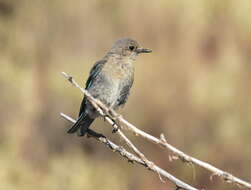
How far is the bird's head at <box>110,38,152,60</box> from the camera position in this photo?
6160 mm

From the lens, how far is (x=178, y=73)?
1088 centimetres

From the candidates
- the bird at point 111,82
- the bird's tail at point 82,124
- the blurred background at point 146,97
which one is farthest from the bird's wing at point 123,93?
the blurred background at point 146,97

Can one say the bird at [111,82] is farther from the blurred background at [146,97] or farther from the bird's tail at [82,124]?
the blurred background at [146,97]

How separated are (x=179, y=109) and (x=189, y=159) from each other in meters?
7.32

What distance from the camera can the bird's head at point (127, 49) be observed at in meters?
6.16

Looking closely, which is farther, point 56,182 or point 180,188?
point 56,182

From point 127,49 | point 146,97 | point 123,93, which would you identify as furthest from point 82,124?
point 146,97

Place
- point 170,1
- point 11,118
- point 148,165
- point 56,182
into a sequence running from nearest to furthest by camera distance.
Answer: point 148,165 → point 56,182 → point 11,118 → point 170,1

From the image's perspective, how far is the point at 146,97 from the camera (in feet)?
35.0

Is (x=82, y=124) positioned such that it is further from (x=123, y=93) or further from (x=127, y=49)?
(x=127, y=49)

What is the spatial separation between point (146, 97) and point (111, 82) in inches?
190

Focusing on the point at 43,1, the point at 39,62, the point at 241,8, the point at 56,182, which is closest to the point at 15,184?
the point at 56,182

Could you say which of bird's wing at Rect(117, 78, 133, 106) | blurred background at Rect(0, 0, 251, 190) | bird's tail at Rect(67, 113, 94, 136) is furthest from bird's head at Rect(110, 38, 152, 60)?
blurred background at Rect(0, 0, 251, 190)

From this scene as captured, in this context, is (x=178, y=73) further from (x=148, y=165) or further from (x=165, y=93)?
(x=148, y=165)
